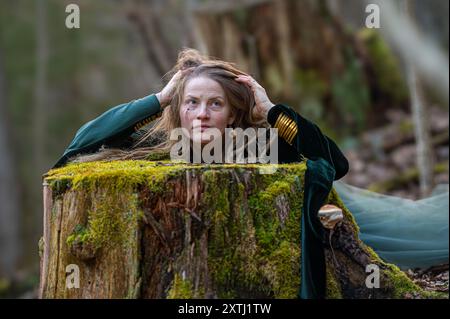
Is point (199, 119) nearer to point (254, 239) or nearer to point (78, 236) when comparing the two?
point (254, 239)

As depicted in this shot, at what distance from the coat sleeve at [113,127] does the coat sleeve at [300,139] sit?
0.82 metres

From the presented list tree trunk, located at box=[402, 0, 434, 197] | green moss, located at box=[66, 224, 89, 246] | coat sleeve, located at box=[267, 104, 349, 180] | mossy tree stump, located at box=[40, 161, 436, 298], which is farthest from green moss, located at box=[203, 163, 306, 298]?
tree trunk, located at box=[402, 0, 434, 197]

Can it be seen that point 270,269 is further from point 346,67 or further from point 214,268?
point 346,67

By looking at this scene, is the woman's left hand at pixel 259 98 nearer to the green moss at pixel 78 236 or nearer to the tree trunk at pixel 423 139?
the green moss at pixel 78 236

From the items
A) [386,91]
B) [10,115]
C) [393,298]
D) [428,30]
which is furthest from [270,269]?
[10,115]

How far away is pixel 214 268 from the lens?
3180 millimetres

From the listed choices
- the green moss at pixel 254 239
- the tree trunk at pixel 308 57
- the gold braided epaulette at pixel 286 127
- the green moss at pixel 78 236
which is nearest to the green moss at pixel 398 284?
the green moss at pixel 254 239

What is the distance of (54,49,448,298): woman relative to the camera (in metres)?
3.81

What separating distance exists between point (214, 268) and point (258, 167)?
1.87 feet

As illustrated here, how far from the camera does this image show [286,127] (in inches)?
150

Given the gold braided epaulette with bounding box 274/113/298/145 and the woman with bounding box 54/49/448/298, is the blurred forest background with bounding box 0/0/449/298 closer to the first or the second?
the woman with bounding box 54/49/448/298

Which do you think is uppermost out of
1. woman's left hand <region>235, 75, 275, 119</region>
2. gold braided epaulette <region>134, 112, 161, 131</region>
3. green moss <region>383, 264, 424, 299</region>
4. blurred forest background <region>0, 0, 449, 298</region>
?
blurred forest background <region>0, 0, 449, 298</region>

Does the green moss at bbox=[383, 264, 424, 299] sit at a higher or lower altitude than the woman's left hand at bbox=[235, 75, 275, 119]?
lower

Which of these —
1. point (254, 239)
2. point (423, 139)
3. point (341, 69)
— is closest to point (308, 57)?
point (341, 69)
